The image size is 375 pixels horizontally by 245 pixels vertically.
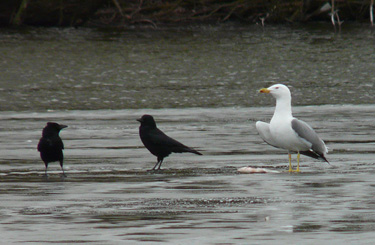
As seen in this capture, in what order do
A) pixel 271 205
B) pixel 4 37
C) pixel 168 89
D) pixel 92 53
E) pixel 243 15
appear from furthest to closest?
pixel 243 15 < pixel 4 37 < pixel 92 53 < pixel 168 89 < pixel 271 205

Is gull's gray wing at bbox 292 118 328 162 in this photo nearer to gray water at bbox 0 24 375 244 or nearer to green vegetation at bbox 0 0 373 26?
gray water at bbox 0 24 375 244

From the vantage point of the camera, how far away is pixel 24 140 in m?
14.3

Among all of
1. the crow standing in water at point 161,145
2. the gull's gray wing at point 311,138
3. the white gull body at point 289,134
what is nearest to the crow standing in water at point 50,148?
the crow standing in water at point 161,145

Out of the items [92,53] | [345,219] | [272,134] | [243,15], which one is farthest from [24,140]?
[243,15]

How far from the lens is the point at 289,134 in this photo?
11.1 metres

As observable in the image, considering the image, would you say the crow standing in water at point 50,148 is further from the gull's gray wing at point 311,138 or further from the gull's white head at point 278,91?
the gull's gray wing at point 311,138

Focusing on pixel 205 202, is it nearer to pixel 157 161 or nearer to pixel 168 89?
pixel 157 161

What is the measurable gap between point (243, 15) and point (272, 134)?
1082 inches

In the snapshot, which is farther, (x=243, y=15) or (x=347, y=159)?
(x=243, y=15)

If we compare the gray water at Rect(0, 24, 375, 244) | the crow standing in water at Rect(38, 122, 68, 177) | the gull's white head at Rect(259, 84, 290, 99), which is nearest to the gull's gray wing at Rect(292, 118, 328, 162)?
the gray water at Rect(0, 24, 375, 244)

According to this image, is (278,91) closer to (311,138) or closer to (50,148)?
(311,138)

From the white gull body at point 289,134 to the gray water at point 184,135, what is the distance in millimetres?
247

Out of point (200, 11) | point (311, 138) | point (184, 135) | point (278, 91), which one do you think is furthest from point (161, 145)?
point (200, 11)

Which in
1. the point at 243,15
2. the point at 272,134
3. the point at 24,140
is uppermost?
the point at 272,134
